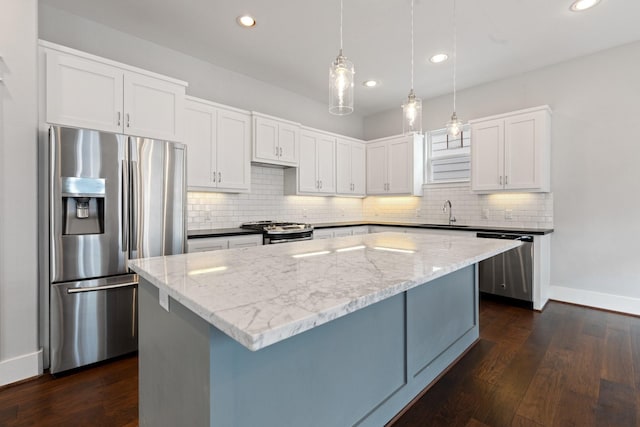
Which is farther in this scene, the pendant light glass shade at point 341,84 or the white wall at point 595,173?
the white wall at point 595,173

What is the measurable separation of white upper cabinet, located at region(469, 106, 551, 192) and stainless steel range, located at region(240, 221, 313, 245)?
2.37 meters

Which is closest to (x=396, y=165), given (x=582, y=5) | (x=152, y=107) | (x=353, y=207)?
(x=353, y=207)

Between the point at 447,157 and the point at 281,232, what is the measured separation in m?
3.03

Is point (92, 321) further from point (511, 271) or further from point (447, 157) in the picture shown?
point (447, 157)

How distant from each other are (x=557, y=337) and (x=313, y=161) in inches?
136

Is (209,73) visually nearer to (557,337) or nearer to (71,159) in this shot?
(71,159)

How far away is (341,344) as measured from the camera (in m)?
1.35

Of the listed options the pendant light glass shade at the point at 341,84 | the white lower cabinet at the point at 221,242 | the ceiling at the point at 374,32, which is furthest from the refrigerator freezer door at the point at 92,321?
the ceiling at the point at 374,32

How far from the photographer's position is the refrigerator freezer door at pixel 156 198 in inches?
96.3

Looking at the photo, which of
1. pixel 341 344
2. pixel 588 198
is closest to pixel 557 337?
pixel 588 198

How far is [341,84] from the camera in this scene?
1860 mm

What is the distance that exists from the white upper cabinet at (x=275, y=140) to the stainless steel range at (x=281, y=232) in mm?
858

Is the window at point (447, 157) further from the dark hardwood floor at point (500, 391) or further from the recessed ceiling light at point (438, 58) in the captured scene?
the dark hardwood floor at point (500, 391)

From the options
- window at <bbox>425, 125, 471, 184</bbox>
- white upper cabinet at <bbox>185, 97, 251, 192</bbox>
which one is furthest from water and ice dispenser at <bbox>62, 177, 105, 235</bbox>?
window at <bbox>425, 125, 471, 184</bbox>
